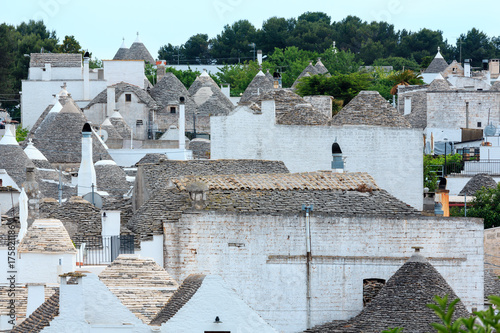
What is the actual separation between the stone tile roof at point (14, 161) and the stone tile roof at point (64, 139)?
552 cm

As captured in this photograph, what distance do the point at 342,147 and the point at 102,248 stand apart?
1061cm

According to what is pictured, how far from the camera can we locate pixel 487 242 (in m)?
45.5

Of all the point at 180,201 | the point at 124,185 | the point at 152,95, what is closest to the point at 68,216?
the point at 180,201

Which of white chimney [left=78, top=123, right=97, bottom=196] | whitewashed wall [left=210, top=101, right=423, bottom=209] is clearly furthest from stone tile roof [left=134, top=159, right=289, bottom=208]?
white chimney [left=78, top=123, right=97, bottom=196]

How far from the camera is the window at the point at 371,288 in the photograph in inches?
1252

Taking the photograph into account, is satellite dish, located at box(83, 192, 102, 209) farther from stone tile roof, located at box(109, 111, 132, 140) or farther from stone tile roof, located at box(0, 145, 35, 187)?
stone tile roof, located at box(109, 111, 132, 140)

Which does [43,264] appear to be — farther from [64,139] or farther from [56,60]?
[56,60]

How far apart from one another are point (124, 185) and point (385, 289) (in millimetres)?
28222

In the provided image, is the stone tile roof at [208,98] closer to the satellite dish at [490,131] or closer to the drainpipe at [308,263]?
the satellite dish at [490,131]

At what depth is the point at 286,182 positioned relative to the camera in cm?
3444

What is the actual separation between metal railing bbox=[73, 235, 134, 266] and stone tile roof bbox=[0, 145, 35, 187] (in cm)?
2311

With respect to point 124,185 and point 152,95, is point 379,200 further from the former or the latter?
point 152,95

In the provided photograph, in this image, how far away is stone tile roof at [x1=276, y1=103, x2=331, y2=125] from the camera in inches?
1747

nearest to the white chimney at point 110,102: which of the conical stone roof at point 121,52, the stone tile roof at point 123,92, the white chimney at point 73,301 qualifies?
the stone tile roof at point 123,92
